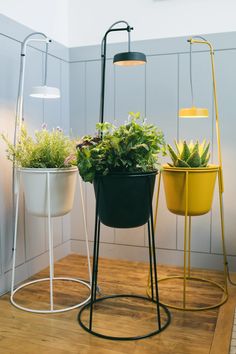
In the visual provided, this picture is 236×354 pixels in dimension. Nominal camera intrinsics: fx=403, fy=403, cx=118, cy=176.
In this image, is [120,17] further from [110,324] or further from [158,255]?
[110,324]

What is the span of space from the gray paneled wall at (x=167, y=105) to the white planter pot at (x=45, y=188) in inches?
30.8

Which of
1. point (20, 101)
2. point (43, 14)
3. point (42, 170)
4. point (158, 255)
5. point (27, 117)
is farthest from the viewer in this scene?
point (158, 255)

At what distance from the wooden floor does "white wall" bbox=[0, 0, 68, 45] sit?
1515 millimetres

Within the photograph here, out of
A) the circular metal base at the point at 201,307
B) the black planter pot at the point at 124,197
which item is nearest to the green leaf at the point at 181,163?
the black planter pot at the point at 124,197

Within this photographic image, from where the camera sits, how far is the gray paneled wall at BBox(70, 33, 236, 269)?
248 cm

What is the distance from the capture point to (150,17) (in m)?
2.62

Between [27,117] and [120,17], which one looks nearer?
[27,117]

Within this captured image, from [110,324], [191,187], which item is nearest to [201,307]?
[110,324]

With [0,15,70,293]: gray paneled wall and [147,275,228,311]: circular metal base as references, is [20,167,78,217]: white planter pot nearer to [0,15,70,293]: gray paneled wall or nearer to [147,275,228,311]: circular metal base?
[0,15,70,293]: gray paneled wall

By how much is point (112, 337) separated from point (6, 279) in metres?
0.77

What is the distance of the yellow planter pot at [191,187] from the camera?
78.2 inches

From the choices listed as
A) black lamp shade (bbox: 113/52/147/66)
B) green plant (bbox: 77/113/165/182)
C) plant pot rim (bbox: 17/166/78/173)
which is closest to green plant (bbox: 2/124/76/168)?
plant pot rim (bbox: 17/166/78/173)

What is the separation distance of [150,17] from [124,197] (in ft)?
4.75

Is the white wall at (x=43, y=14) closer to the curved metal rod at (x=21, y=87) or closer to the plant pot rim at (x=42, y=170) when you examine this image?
the curved metal rod at (x=21, y=87)
